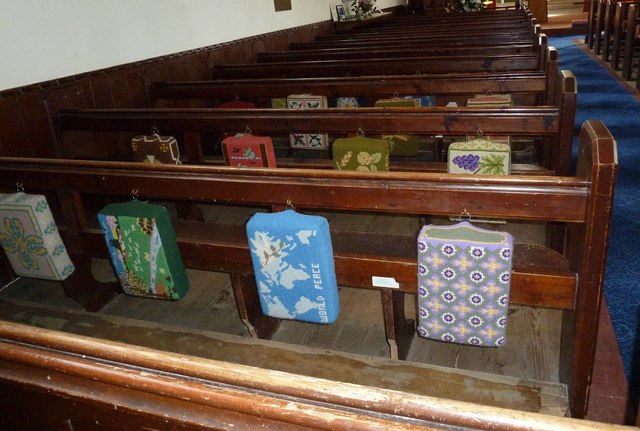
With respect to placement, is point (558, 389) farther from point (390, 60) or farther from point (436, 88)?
point (390, 60)

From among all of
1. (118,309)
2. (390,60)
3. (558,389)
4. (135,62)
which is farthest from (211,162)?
(558,389)

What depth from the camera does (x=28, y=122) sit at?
2904 millimetres

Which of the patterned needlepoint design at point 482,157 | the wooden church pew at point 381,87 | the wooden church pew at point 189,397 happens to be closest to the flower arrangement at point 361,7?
the wooden church pew at point 381,87

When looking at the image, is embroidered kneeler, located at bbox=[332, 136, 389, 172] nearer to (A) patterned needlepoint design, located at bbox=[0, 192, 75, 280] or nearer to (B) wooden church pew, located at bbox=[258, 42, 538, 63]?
(A) patterned needlepoint design, located at bbox=[0, 192, 75, 280]

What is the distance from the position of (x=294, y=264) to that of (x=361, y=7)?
286 inches

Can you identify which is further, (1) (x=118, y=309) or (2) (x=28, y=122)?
(2) (x=28, y=122)

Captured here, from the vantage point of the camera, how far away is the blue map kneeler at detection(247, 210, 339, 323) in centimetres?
147

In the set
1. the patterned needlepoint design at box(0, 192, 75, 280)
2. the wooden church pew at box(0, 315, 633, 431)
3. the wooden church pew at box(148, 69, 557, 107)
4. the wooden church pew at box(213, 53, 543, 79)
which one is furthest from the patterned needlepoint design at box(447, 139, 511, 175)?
the wooden church pew at box(213, 53, 543, 79)

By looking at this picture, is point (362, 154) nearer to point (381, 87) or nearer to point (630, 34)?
point (381, 87)

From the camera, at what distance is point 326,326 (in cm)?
209

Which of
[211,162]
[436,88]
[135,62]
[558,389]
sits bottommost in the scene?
[558,389]

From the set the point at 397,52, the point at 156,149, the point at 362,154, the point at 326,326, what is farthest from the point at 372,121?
the point at 397,52

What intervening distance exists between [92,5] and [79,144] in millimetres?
890

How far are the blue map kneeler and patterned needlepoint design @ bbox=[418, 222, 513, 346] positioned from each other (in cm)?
28
